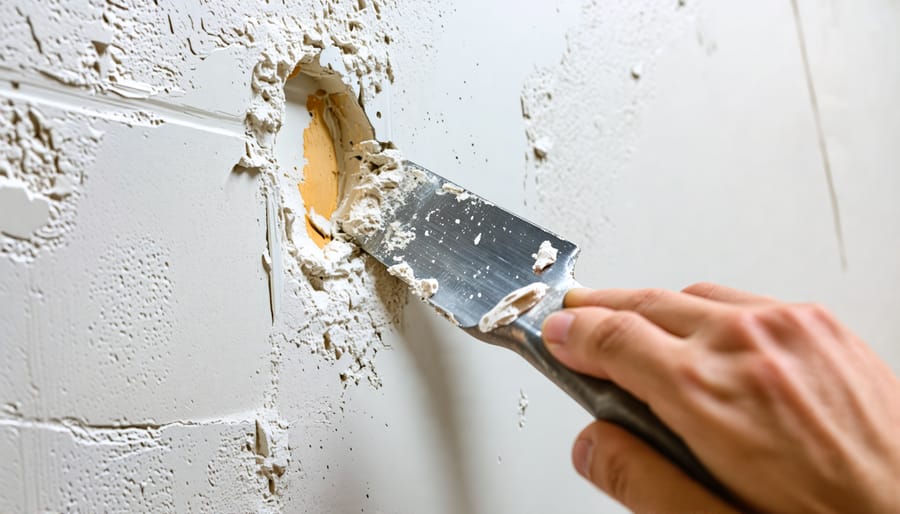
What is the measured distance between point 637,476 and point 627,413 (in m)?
0.04

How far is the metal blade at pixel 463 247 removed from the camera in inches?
24.9

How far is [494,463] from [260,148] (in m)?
0.48

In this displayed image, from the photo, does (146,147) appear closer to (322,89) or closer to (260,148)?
(260,148)

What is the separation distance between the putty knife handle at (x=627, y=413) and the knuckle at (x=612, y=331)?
0.12 ft

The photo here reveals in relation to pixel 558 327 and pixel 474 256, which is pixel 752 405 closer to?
pixel 558 327

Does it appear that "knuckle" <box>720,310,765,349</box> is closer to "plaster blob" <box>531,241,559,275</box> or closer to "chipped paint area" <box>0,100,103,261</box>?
"plaster blob" <box>531,241,559,275</box>

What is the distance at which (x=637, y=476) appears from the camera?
458 mm

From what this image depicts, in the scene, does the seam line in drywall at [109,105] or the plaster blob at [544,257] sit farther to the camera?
the plaster blob at [544,257]

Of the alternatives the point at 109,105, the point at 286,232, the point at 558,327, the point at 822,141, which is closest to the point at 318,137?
the point at 286,232

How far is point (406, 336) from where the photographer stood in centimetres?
74

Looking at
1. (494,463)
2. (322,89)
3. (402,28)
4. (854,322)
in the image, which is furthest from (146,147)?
(854,322)

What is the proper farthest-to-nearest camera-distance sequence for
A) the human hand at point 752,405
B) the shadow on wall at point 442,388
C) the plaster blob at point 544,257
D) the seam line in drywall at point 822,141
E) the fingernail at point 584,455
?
the seam line in drywall at point 822,141 < the shadow on wall at point 442,388 < the plaster blob at point 544,257 < the fingernail at point 584,455 < the human hand at point 752,405

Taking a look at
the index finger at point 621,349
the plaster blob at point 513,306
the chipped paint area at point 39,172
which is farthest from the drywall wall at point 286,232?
the index finger at point 621,349

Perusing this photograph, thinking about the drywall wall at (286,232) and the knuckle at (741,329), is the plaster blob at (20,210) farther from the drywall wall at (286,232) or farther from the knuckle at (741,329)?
the knuckle at (741,329)
